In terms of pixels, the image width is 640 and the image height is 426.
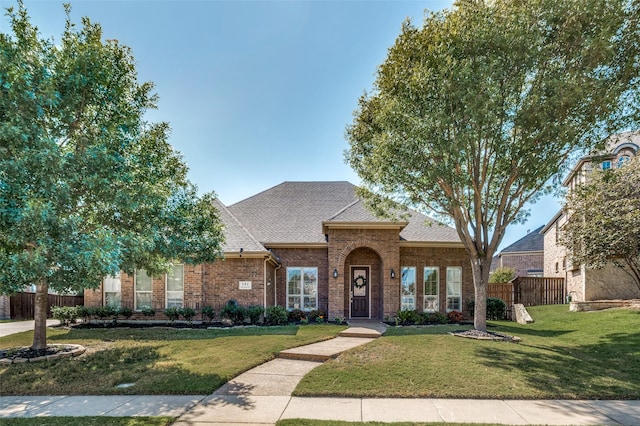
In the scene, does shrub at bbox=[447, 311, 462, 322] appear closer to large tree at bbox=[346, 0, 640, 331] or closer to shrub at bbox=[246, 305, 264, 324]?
large tree at bbox=[346, 0, 640, 331]

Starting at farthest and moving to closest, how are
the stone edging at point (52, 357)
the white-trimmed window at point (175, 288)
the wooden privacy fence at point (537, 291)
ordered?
the wooden privacy fence at point (537, 291) < the white-trimmed window at point (175, 288) < the stone edging at point (52, 357)

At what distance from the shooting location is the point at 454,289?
16.7 m

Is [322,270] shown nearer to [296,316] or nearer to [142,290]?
[296,316]

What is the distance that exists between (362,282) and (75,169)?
12.6 m

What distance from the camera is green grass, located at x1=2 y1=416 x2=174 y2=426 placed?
15.8 ft

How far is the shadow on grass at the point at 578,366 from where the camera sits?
6254 mm

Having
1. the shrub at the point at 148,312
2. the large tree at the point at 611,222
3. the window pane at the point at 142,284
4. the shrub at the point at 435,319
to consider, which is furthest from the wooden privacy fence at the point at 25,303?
the large tree at the point at 611,222

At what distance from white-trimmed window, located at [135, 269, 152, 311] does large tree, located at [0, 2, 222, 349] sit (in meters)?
5.89

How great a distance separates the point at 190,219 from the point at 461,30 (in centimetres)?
875

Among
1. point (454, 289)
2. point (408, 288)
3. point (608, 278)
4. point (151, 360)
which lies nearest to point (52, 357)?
point (151, 360)

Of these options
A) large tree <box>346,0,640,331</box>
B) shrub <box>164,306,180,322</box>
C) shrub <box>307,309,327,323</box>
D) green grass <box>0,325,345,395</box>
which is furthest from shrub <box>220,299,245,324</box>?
large tree <box>346,0,640,331</box>

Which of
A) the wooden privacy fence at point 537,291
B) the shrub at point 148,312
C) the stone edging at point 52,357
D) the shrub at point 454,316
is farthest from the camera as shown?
the wooden privacy fence at point 537,291

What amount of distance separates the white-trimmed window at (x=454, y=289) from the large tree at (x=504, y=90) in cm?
553

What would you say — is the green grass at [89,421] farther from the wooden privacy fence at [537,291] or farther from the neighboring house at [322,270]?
the wooden privacy fence at [537,291]
